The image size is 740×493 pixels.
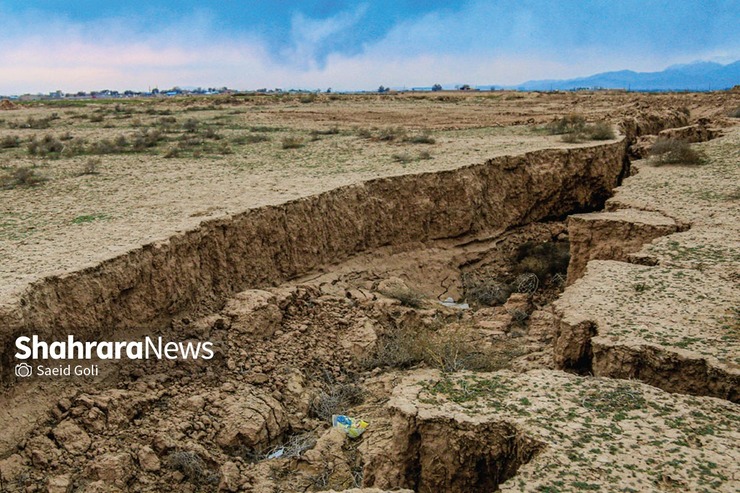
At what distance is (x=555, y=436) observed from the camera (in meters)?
4.30

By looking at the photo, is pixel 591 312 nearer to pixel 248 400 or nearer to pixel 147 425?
pixel 248 400

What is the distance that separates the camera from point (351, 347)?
797 centimetres

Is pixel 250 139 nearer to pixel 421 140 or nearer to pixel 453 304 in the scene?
pixel 421 140

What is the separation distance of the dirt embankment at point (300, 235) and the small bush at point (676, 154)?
956mm

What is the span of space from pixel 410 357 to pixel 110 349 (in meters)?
3.20

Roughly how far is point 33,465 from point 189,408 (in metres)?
1.41

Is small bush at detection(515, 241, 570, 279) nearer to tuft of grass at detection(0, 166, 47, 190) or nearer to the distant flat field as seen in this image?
the distant flat field

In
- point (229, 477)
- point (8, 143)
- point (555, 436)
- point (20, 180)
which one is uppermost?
point (8, 143)

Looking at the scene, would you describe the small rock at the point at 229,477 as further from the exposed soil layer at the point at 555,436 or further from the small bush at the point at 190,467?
the exposed soil layer at the point at 555,436

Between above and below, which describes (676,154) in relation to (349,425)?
above

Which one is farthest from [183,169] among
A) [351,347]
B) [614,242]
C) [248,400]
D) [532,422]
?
[532,422]

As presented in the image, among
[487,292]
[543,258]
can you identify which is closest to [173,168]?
[487,292]

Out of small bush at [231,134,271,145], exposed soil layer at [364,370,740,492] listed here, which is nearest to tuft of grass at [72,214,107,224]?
exposed soil layer at [364,370,740,492]

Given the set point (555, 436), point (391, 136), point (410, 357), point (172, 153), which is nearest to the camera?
point (555, 436)
